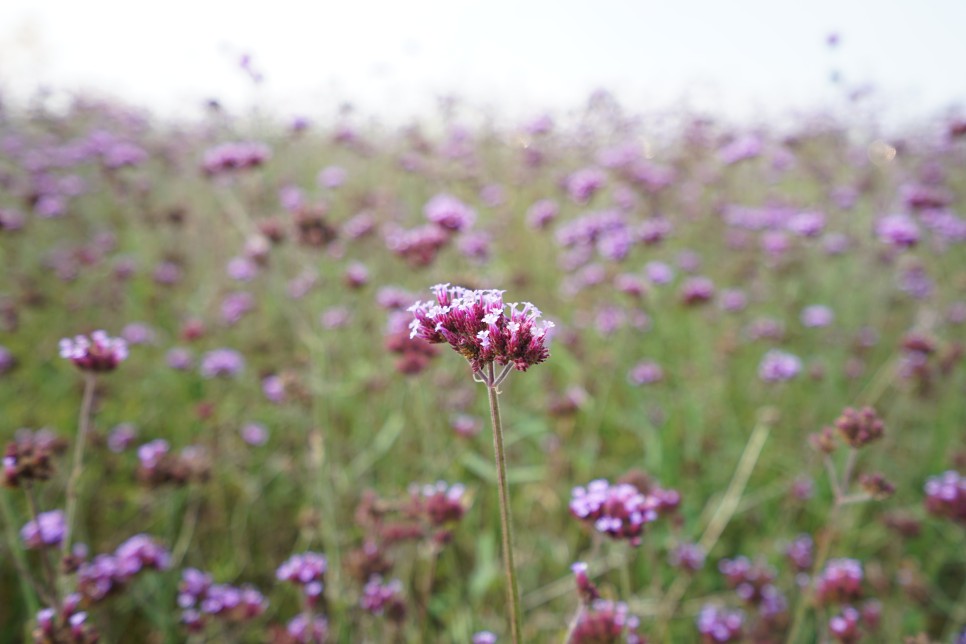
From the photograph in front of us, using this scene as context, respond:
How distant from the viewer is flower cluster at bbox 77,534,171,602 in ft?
6.73

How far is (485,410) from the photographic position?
391 cm

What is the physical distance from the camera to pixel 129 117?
26.1 feet

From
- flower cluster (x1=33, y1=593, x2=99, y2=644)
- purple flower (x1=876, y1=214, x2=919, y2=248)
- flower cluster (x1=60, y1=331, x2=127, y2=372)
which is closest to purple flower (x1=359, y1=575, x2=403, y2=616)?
flower cluster (x1=33, y1=593, x2=99, y2=644)

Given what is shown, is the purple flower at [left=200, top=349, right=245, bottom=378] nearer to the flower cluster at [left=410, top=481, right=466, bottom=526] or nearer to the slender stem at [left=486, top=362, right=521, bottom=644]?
the flower cluster at [left=410, top=481, right=466, bottom=526]

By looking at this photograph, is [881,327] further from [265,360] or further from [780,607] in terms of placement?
[265,360]

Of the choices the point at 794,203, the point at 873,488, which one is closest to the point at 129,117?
the point at 794,203

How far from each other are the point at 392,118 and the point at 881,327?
6.23 m

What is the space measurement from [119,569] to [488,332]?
6.08 feet

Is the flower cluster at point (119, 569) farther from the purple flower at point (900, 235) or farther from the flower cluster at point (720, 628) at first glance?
the purple flower at point (900, 235)

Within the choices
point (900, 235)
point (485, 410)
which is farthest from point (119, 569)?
point (900, 235)

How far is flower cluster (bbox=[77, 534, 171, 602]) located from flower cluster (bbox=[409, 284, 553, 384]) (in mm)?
1647

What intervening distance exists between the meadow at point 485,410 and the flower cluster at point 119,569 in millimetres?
12

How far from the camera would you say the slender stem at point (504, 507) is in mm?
1117

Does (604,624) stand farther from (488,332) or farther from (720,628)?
(488,332)
